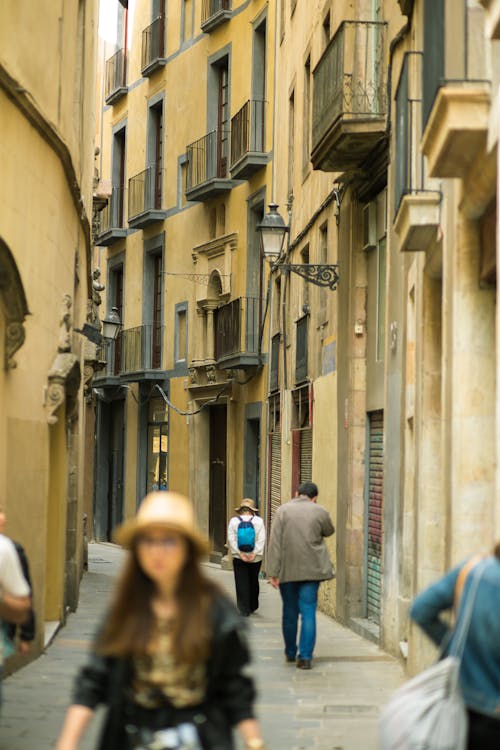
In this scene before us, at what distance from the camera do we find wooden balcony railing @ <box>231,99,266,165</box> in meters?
29.4

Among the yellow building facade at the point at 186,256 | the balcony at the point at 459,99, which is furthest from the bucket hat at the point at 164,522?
the yellow building facade at the point at 186,256

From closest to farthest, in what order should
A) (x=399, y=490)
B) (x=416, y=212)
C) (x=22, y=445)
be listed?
(x=416, y=212)
(x=22, y=445)
(x=399, y=490)

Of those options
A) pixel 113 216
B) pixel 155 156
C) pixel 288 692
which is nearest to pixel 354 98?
pixel 288 692

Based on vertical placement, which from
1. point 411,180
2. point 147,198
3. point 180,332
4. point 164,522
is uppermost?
point 147,198

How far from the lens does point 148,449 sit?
37031 mm

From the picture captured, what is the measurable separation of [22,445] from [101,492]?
2743cm

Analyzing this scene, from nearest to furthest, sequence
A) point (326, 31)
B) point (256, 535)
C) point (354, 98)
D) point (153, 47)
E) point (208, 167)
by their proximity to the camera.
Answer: point (354, 98), point (256, 535), point (326, 31), point (208, 167), point (153, 47)

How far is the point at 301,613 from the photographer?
14328 mm

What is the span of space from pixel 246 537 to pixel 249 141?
1233 cm

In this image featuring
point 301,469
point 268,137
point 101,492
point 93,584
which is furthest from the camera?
point 101,492

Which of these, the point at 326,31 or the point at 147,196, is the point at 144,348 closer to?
the point at 147,196

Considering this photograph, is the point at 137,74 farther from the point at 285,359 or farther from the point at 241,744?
the point at 241,744

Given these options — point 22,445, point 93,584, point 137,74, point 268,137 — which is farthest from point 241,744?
point 137,74

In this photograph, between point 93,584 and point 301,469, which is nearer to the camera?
point 301,469
